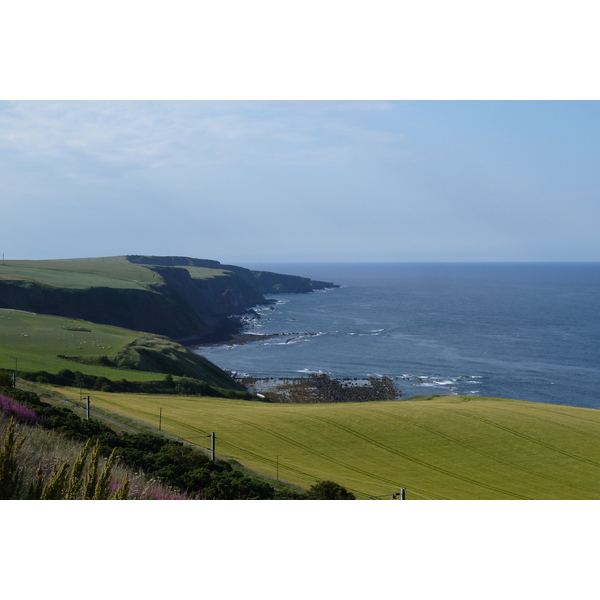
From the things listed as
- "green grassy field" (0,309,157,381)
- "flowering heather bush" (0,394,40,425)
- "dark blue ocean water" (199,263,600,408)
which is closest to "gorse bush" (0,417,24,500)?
"flowering heather bush" (0,394,40,425)

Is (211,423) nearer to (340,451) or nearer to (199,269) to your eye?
(340,451)

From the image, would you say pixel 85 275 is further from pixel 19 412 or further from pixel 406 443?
pixel 19 412

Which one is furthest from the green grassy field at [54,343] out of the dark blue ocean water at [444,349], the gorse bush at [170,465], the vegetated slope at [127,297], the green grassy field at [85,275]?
the green grassy field at [85,275]

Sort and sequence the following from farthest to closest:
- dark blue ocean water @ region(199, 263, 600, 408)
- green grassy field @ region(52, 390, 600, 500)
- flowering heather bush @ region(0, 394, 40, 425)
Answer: dark blue ocean water @ region(199, 263, 600, 408), green grassy field @ region(52, 390, 600, 500), flowering heather bush @ region(0, 394, 40, 425)

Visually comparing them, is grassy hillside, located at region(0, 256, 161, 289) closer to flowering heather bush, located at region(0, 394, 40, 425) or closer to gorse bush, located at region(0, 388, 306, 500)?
gorse bush, located at region(0, 388, 306, 500)

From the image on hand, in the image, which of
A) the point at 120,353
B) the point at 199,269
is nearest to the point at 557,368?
the point at 120,353

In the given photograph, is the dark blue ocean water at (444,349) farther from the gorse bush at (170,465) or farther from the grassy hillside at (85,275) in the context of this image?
the gorse bush at (170,465)
